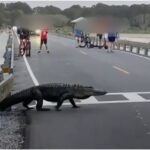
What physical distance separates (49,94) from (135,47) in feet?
91.2

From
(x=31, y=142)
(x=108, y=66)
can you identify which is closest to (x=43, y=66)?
(x=108, y=66)

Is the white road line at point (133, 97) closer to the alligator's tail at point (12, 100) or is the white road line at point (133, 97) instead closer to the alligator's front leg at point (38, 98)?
the alligator's front leg at point (38, 98)

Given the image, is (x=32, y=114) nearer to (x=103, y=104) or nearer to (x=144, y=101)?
(x=103, y=104)

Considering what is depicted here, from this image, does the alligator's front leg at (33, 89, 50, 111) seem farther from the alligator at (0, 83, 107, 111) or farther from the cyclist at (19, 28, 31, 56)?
the cyclist at (19, 28, 31, 56)

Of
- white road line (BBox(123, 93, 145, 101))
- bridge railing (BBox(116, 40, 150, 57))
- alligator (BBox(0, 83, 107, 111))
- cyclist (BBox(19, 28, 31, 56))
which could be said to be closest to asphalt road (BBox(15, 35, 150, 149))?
white road line (BBox(123, 93, 145, 101))

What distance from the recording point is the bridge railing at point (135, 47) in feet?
114

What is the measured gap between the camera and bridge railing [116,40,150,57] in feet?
114

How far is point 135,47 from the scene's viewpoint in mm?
39375

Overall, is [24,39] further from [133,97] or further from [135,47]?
[133,97]

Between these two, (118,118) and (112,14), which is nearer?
(118,118)

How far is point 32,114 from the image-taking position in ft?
38.7

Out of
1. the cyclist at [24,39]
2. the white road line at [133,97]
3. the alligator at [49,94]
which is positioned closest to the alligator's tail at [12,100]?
the alligator at [49,94]

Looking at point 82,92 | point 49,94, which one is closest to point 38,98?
point 49,94

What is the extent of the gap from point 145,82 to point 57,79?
3122 millimetres
